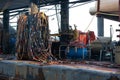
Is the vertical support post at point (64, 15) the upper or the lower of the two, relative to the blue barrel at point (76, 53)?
upper

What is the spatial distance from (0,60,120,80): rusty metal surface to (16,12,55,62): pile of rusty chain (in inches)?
48.0

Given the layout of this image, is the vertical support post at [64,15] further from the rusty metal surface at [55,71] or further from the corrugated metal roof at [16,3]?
the rusty metal surface at [55,71]

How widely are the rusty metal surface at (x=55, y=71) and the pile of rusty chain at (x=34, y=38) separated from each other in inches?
48.0

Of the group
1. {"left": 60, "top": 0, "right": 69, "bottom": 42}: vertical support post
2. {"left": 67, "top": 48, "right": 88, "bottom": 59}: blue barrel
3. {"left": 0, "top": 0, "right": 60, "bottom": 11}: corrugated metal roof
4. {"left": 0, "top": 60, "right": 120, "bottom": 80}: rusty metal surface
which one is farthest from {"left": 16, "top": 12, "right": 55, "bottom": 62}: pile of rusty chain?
{"left": 0, "top": 0, "right": 60, "bottom": 11}: corrugated metal roof

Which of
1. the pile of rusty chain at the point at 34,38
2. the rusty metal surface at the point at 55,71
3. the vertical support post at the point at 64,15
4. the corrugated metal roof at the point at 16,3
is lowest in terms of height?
the rusty metal surface at the point at 55,71

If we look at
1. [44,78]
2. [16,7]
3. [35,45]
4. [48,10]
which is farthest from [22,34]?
[16,7]

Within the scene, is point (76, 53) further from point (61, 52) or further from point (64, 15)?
point (64, 15)

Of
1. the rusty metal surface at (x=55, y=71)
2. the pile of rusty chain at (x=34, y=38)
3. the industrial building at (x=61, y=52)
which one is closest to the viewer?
the rusty metal surface at (x=55, y=71)

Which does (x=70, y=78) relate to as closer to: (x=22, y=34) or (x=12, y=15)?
(x=22, y=34)

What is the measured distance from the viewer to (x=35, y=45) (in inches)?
465

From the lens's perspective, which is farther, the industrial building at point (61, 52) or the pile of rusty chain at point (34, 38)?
the pile of rusty chain at point (34, 38)

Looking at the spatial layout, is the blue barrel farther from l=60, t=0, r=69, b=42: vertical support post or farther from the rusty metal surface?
the rusty metal surface

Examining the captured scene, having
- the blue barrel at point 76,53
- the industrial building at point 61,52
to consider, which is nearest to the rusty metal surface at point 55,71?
the industrial building at point 61,52

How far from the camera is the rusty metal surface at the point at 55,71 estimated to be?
22.6ft
